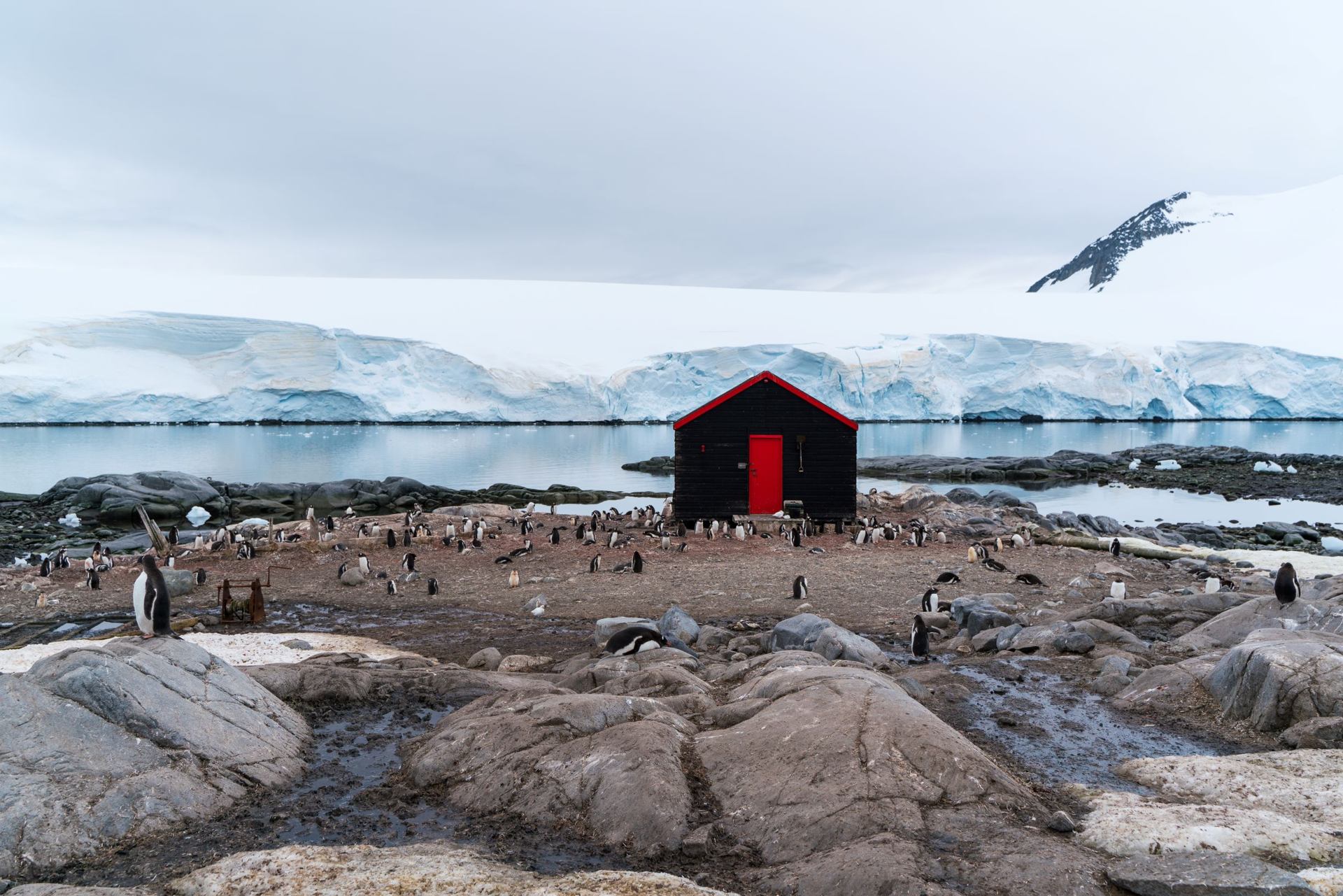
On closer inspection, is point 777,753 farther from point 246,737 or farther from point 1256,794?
point 246,737

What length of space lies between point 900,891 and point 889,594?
1022cm

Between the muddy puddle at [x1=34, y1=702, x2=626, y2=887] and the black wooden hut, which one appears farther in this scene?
the black wooden hut

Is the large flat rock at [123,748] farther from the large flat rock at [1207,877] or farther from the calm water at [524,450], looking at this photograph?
the calm water at [524,450]

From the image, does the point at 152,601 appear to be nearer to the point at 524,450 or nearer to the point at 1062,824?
the point at 1062,824

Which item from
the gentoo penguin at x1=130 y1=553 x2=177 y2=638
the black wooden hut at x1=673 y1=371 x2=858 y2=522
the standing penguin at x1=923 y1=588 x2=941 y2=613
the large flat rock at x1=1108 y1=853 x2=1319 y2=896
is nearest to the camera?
the large flat rock at x1=1108 y1=853 x2=1319 y2=896

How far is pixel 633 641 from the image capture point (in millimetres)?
9133

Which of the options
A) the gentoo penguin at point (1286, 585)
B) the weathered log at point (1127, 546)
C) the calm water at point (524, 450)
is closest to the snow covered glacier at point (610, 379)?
the calm water at point (524, 450)

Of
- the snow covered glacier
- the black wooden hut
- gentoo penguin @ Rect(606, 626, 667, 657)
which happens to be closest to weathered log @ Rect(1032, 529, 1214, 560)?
the black wooden hut

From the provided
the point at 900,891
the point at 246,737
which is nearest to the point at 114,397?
the point at 246,737

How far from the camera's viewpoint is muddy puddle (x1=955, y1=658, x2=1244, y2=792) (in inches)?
228

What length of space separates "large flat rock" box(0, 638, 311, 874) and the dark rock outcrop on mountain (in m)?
130

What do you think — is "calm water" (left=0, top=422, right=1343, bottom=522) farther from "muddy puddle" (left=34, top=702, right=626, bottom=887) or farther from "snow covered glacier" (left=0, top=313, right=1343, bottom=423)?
"muddy puddle" (left=34, top=702, right=626, bottom=887)

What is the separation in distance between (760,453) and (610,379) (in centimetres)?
4333

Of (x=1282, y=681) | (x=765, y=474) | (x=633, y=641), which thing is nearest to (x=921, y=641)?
(x=633, y=641)
